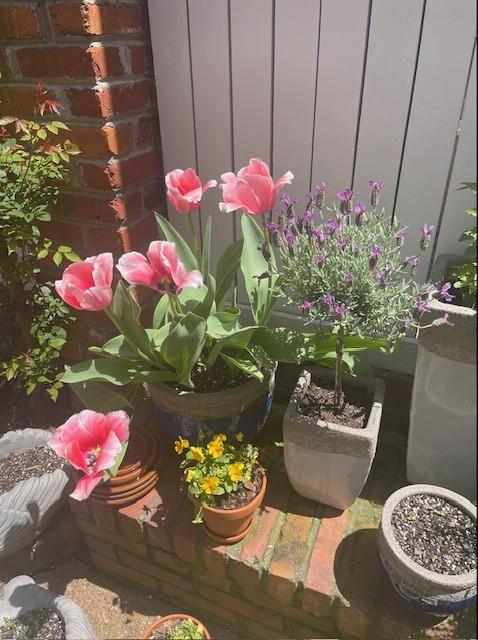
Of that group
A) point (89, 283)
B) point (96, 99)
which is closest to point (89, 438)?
point (89, 283)

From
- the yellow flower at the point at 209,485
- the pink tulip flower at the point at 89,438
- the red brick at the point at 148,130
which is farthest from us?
the red brick at the point at 148,130

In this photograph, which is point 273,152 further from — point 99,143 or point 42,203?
point 42,203

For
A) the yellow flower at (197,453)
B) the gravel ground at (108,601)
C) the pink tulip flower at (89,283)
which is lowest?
the gravel ground at (108,601)

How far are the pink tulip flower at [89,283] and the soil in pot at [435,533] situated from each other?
34.8 inches

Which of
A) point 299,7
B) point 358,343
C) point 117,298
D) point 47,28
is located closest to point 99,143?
point 47,28

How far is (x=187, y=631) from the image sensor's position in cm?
126

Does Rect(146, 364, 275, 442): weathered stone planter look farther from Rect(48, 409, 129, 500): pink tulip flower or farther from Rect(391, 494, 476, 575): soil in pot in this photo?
Rect(391, 494, 476, 575): soil in pot

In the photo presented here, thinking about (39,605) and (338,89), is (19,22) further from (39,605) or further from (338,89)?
(39,605)

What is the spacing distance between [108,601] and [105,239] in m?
1.11

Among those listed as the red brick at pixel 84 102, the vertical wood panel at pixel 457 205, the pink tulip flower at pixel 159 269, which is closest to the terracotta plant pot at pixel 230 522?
the pink tulip flower at pixel 159 269

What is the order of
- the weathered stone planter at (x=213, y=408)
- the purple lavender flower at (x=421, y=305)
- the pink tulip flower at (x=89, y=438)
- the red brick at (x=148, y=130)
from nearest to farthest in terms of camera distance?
the pink tulip flower at (x=89, y=438) → the purple lavender flower at (x=421, y=305) → the weathered stone planter at (x=213, y=408) → the red brick at (x=148, y=130)

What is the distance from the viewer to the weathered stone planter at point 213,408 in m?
1.41

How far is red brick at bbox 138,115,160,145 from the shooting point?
1.62 m

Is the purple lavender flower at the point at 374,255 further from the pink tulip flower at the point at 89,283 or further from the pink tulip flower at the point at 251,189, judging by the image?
the pink tulip flower at the point at 89,283
